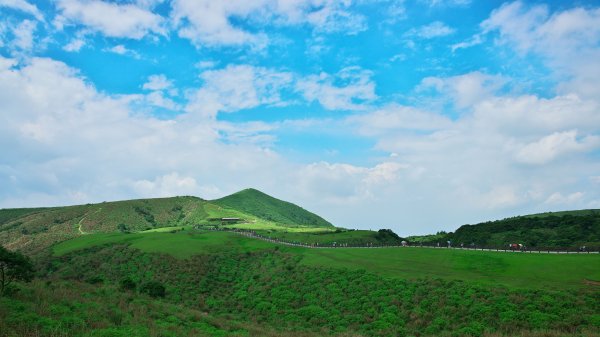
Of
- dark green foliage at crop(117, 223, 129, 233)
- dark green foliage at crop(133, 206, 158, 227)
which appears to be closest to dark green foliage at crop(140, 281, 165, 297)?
dark green foliage at crop(117, 223, 129, 233)

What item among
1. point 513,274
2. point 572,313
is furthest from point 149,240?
point 572,313

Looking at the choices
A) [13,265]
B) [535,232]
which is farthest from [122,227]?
[535,232]

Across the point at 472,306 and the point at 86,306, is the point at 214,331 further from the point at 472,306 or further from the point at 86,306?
the point at 472,306

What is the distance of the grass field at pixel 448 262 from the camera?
4631 centimetres

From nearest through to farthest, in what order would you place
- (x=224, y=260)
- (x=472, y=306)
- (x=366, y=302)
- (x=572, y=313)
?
(x=572, y=313) < (x=472, y=306) < (x=366, y=302) < (x=224, y=260)

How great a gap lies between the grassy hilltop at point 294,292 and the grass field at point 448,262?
20 centimetres

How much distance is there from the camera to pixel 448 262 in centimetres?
5966

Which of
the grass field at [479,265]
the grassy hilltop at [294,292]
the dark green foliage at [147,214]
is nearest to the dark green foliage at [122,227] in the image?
the dark green foliage at [147,214]

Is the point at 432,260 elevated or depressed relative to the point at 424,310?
elevated

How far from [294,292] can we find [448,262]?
23.0 metres

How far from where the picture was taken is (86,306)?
32.4 meters

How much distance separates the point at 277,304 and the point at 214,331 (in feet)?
75.6

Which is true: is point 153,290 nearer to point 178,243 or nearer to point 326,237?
point 178,243

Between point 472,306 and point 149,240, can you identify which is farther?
point 149,240
